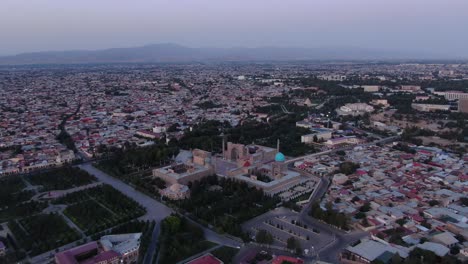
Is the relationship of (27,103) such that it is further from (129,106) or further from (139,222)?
(139,222)

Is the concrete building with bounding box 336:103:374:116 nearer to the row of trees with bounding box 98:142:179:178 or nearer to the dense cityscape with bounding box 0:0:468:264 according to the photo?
the dense cityscape with bounding box 0:0:468:264

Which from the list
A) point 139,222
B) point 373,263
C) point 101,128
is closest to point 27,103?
point 101,128

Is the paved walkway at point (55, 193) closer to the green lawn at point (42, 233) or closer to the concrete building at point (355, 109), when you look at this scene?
the green lawn at point (42, 233)

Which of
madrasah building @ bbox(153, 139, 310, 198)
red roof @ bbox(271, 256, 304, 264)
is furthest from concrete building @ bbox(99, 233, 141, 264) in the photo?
madrasah building @ bbox(153, 139, 310, 198)

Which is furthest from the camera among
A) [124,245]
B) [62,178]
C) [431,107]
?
[431,107]

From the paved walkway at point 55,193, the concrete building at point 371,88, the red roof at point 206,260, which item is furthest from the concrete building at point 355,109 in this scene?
the red roof at point 206,260

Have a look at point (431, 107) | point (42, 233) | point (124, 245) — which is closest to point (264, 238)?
point (124, 245)

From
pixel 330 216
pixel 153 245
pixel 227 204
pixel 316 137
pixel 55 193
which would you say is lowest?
pixel 153 245

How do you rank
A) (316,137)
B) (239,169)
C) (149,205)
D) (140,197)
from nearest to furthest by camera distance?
(149,205) < (140,197) < (239,169) < (316,137)

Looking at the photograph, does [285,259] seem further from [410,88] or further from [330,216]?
[410,88]

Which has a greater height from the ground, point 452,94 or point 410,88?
point 410,88
